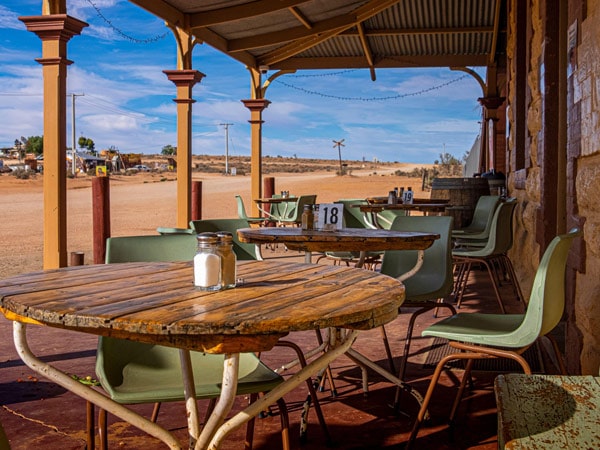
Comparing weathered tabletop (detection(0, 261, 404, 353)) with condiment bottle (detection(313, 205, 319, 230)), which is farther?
condiment bottle (detection(313, 205, 319, 230))

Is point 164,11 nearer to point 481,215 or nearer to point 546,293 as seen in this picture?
point 481,215

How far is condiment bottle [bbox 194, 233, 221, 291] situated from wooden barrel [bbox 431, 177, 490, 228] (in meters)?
5.76

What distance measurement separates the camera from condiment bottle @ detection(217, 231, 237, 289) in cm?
173

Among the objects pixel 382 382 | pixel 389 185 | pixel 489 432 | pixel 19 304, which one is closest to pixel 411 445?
pixel 489 432

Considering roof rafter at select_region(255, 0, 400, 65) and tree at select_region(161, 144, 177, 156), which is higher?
tree at select_region(161, 144, 177, 156)

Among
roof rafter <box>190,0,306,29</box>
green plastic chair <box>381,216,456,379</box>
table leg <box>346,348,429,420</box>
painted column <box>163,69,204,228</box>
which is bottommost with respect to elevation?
table leg <box>346,348,429,420</box>

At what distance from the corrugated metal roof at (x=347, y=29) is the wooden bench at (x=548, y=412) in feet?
20.9

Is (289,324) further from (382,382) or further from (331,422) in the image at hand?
(382,382)

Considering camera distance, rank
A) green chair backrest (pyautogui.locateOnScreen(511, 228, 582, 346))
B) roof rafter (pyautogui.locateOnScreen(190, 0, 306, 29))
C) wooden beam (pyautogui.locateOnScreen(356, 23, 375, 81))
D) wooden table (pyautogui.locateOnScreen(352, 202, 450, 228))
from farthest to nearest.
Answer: wooden beam (pyautogui.locateOnScreen(356, 23, 375, 81)) → roof rafter (pyautogui.locateOnScreen(190, 0, 306, 29)) → wooden table (pyautogui.locateOnScreen(352, 202, 450, 228)) → green chair backrest (pyautogui.locateOnScreen(511, 228, 582, 346))

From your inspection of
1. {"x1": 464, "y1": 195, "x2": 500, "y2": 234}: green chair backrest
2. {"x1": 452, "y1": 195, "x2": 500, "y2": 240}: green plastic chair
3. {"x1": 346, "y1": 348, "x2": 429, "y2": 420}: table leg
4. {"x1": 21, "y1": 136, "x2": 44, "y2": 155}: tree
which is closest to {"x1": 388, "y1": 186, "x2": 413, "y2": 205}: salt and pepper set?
{"x1": 452, "y1": 195, "x2": 500, "y2": 240}: green plastic chair

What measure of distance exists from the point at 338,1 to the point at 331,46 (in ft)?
7.90

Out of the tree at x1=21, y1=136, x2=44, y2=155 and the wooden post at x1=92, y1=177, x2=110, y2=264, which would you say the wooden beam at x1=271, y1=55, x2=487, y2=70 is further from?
the tree at x1=21, y1=136, x2=44, y2=155

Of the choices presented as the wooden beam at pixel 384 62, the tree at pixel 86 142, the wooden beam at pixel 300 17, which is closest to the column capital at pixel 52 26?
the wooden beam at pixel 300 17

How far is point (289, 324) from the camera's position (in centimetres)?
137
